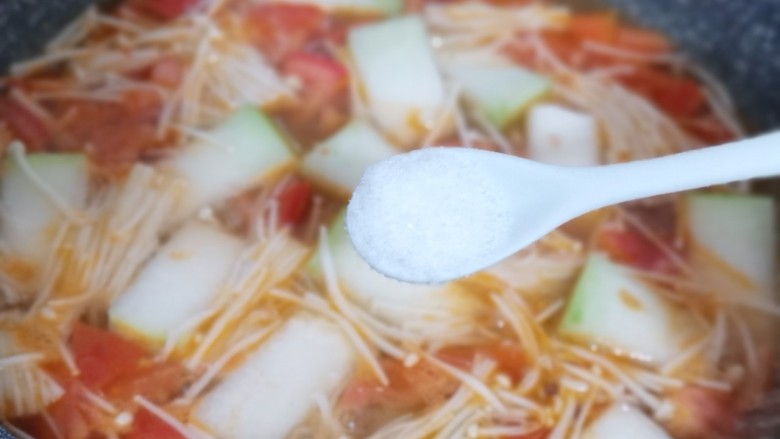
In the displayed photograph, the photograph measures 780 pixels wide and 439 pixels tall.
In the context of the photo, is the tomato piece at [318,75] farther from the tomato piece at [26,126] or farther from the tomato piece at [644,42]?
the tomato piece at [644,42]

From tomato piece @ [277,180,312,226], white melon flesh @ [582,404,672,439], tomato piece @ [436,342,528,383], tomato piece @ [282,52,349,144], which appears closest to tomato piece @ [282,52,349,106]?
tomato piece @ [282,52,349,144]

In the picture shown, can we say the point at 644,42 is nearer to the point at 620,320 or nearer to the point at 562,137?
the point at 562,137

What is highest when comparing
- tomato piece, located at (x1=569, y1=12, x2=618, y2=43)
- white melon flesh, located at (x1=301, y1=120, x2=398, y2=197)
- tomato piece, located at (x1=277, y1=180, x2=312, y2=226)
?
tomato piece, located at (x1=569, y1=12, x2=618, y2=43)

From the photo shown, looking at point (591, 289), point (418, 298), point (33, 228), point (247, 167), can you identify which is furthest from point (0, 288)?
point (591, 289)

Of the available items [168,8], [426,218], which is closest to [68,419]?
[426,218]

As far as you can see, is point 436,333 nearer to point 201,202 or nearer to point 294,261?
point 294,261

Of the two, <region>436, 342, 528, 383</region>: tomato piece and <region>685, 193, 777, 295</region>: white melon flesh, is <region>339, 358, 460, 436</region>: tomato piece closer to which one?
<region>436, 342, 528, 383</region>: tomato piece
